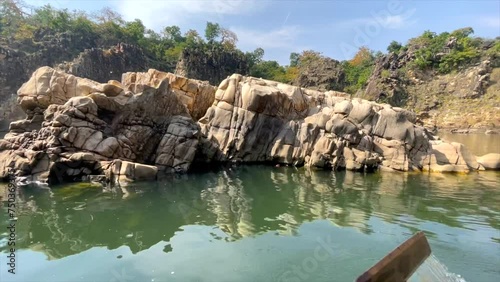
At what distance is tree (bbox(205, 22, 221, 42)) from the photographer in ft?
212

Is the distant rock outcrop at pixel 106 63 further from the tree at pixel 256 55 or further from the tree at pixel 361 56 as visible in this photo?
the tree at pixel 361 56

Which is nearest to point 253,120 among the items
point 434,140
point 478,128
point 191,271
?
point 434,140

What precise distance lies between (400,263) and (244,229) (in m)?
7.19

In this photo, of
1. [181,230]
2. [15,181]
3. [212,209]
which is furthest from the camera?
[15,181]

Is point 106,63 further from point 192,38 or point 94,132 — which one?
point 94,132

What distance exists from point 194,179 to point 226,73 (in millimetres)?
41062

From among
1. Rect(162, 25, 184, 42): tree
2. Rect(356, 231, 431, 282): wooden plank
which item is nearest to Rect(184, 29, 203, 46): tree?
Rect(162, 25, 184, 42): tree

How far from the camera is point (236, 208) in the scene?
12055 mm

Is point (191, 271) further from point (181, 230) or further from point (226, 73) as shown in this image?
point (226, 73)

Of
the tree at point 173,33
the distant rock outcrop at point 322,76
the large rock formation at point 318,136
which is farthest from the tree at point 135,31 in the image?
the large rock formation at point 318,136

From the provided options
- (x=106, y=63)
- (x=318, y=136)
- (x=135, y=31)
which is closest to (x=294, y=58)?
(x=135, y=31)

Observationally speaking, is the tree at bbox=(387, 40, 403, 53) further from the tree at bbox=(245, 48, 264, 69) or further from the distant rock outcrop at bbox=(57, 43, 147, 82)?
the distant rock outcrop at bbox=(57, 43, 147, 82)

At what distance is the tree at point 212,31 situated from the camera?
2547 inches

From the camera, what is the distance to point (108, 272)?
712cm
